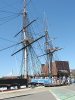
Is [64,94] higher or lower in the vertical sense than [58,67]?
lower

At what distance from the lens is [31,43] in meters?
60.0

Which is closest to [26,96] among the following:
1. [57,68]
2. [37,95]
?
[37,95]

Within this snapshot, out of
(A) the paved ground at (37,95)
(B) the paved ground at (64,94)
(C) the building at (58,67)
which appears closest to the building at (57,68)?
(C) the building at (58,67)

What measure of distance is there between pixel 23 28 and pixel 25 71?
1087cm

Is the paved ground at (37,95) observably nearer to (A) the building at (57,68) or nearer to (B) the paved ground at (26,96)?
(B) the paved ground at (26,96)

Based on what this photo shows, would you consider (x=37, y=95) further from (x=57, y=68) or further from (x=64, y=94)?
(x=57, y=68)

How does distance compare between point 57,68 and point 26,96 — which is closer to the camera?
point 26,96

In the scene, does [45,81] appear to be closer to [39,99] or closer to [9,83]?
[9,83]

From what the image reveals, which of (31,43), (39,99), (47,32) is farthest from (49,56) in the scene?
(39,99)

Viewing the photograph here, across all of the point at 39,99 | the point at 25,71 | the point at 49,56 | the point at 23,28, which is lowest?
the point at 39,99

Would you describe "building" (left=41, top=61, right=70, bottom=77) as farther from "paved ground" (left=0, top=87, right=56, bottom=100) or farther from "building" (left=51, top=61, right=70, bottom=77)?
"paved ground" (left=0, top=87, right=56, bottom=100)

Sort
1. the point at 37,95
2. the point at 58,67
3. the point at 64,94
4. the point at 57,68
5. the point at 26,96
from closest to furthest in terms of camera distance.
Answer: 1. the point at 26,96
2. the point at 37,95
3. the point at 64,94
4. the point at 57,68
5. the point at 58,67

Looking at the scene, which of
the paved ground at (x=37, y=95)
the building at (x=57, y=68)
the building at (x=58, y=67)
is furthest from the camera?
the building at (x=58, y=67)

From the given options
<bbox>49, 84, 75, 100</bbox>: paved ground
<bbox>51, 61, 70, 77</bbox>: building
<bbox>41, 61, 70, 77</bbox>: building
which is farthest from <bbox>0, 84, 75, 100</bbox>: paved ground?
<bbox>51, 61, 70, 77</bbox>: building
